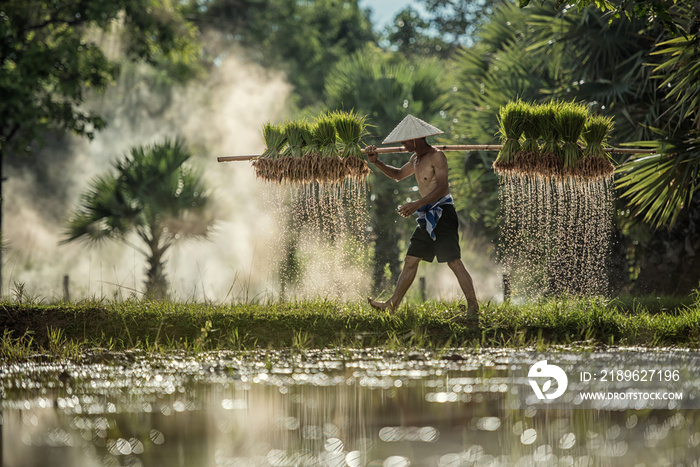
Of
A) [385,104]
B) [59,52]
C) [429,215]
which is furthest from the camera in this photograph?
[385,104]

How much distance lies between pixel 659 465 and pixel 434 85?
15992mm

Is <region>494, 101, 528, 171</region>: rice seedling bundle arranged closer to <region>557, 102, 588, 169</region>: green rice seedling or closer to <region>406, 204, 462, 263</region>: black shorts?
<region>557, 102, 588, 169</region>: green rice seedling

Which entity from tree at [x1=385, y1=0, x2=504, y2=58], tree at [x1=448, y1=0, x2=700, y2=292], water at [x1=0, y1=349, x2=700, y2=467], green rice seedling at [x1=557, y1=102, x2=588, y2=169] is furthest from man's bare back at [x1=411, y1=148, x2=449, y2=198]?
tree at [x1=385, y1=0, x2=504, y2=58]

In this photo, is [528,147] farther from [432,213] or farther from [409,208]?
[409,208]

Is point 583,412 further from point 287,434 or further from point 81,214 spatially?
point 81,214

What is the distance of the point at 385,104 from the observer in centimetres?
1734

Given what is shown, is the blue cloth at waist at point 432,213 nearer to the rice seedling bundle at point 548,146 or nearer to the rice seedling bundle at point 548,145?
the rice seedling bundle at point 548,145

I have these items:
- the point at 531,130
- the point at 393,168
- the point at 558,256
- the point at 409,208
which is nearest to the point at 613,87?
the point at 558,256

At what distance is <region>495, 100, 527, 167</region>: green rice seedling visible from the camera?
8219 millimetres

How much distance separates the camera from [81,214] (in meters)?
14.6

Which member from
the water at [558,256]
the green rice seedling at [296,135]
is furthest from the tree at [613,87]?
the green rice seedling at [296,135]

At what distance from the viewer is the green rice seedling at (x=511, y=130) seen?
8.22 m

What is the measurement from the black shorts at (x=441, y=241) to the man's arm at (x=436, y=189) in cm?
23

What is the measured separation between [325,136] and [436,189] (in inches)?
50.8
